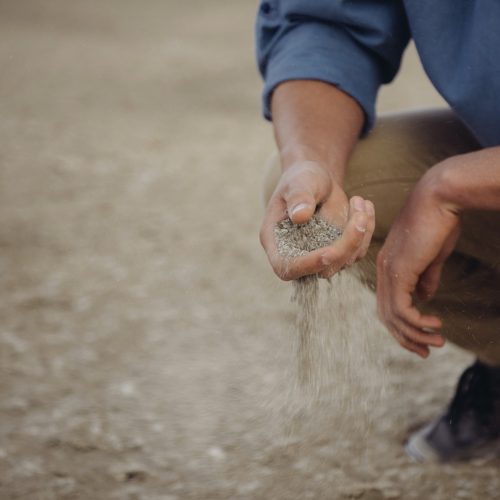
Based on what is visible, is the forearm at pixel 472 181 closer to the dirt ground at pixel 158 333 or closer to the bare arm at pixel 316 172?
the bare arm at pixel 316 172

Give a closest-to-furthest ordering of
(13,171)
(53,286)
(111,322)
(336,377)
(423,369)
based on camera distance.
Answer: (336,377) → (423,369) → (111,322) → (53,286) → (13,171)

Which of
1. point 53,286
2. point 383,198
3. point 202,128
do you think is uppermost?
point 383,198

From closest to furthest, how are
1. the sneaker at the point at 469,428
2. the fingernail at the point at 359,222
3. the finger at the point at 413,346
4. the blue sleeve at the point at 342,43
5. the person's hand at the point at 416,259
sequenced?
1. the fingernail at the point at 359,222
2. the person's hand at the point at 416,259
3. the finger at the point at 413,346
4. the blue sleeve at the point at 342,43
5. the sneaker at the point at 469,428

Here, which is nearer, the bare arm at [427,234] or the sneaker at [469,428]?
the bare arm at [427,234]

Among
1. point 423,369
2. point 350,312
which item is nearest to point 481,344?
point 350,312

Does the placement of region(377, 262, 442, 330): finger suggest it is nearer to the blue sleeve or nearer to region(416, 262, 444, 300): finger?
region(416, 262, 444, 300): finger

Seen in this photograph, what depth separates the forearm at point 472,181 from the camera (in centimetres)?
128

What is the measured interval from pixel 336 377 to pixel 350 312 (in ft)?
0.85

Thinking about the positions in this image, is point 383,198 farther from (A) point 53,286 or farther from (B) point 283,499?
(A) point 53,286

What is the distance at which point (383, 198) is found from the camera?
1638 mm

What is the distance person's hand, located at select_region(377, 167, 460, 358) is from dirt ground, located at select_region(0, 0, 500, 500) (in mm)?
363

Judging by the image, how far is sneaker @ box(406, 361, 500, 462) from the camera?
1702 millimetres

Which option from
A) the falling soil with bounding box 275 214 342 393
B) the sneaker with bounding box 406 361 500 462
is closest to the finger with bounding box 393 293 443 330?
the falling soil with bounding box 275 214 342 393

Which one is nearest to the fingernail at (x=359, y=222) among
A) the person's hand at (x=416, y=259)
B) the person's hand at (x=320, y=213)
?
the person's hand at (x=320, y=213)
